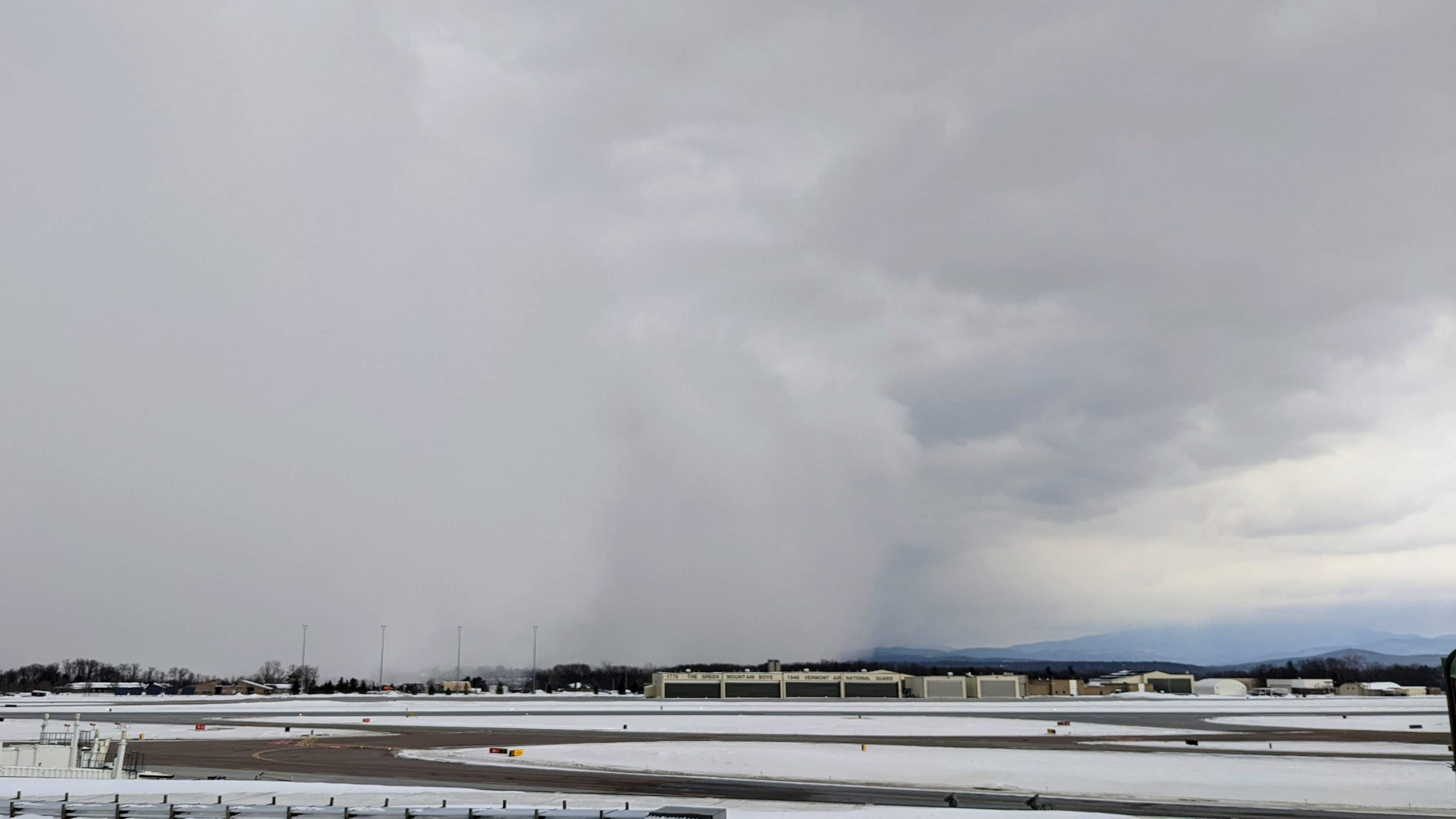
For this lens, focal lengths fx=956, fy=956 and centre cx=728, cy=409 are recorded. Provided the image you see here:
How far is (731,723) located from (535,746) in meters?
39.3

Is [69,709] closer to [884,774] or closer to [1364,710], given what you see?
[884,774]

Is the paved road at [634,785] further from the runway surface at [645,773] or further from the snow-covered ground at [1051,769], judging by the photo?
the snow-covered ground at [1051,769]

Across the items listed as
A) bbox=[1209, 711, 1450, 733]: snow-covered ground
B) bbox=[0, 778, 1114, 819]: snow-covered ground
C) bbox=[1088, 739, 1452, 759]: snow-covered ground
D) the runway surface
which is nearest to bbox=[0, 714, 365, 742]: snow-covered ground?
the runway surface

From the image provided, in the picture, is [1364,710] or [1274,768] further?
[1364,710]

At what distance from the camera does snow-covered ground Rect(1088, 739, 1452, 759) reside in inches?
2724

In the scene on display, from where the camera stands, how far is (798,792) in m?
47.4

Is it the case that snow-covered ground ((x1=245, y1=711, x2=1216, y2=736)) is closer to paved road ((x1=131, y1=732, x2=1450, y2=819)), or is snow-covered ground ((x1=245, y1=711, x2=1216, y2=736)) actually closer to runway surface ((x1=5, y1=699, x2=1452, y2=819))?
runway surface ((x1=5, y1=699, x2=1452, y2=819))

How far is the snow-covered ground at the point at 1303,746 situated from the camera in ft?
227

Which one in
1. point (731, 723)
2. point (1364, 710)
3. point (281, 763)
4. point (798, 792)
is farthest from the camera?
point (1364, 710)

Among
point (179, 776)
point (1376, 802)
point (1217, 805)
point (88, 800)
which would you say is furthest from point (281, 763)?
point (1376, 802)

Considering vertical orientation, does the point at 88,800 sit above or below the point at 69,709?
above

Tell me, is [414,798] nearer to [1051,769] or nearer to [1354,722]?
[1051,769]

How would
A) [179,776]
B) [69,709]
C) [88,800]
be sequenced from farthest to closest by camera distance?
[69,709] < [179,776] < [88,800]

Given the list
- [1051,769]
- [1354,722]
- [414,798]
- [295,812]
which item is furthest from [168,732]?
[1354,722]
